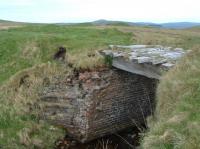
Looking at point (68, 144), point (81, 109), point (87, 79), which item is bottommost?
point (68, 144)

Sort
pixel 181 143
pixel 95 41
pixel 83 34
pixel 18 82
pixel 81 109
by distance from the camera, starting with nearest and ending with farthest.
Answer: pixel 181 143
pixel 81 109
pixel 18 82
pixel 95 41
pixel 83 34

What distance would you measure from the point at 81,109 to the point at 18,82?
2399 millimetres

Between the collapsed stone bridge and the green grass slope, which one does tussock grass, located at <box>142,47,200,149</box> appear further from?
the green grass slope

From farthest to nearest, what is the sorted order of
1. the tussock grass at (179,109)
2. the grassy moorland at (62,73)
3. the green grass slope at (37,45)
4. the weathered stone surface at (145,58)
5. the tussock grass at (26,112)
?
the green grass slope at (37,45)
the tussock grass at (26,112)
the weathered stone surface at (145,58)
the grassy moorland at (62,73)
the tussock grass at (179,109)

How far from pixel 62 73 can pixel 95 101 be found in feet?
4.70

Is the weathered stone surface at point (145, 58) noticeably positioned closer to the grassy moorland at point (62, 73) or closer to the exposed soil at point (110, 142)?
the grassy moorland at point (62, 73)

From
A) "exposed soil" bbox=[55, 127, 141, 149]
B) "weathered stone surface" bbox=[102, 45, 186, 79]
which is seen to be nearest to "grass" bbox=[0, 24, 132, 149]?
"exposed soil" bbox=[55, 127, 141, 149]

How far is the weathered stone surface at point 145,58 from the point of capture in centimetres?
1066

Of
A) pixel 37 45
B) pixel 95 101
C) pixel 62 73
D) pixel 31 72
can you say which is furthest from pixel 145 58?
pixel 37 45

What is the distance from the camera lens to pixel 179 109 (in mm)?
7434

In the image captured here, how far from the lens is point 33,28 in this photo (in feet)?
62.1

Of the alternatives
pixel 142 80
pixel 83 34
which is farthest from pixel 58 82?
pixel 83 34

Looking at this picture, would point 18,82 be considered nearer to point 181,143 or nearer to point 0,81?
point 0,81

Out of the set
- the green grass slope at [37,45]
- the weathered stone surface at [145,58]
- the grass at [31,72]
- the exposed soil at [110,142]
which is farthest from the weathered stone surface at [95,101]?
the green grass slope at [37,45]
